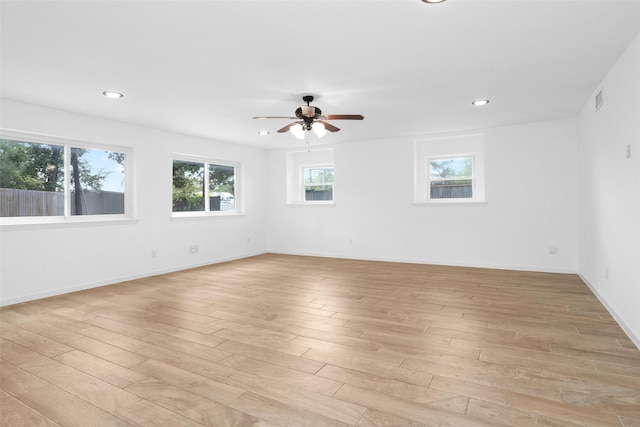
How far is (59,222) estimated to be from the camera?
168 inches

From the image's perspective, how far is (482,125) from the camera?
5.37 m

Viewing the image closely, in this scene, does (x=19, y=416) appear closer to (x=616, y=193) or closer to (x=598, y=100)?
(x=616, y=193)

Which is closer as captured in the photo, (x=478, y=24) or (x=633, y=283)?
(x=478, y=24)

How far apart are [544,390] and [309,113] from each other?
308cm

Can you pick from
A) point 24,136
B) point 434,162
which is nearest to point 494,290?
point 434,162

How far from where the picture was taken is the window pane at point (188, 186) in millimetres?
5949

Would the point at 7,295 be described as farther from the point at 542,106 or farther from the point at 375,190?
the point at 542,106

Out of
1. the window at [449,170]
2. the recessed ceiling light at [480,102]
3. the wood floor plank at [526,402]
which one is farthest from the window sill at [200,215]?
the wood floor plank at [526,402]

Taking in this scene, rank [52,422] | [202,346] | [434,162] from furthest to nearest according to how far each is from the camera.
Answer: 1. [434,162]
2. [202,346]
3. [52,422]

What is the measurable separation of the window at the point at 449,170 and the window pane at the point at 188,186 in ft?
12.7

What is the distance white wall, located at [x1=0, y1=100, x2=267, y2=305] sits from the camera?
3953 millimetres

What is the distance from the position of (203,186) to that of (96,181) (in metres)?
1.88

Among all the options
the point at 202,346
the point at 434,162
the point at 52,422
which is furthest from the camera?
the point at 434,162

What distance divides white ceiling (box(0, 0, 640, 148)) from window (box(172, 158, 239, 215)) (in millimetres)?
1684
